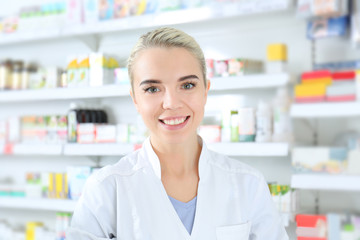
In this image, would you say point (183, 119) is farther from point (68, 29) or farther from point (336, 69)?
point (68, 29)

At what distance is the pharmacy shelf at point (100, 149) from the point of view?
322 centimetres

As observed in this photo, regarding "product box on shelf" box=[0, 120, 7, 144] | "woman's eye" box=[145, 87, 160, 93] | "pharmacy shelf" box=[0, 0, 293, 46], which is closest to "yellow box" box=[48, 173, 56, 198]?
"product box on shelf" box=[0, 120, 7, 144]

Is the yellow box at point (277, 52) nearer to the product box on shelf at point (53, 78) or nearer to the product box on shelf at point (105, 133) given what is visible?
the product box on shelf at point (105, 133)

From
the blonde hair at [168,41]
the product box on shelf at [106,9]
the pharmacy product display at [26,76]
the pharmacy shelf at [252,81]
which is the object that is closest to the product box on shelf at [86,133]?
the pharmacy product display at [26,76]

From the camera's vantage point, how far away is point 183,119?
141 centimetres

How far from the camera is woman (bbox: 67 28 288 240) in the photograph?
4.58 ft

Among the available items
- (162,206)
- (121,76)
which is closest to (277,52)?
(121,76)

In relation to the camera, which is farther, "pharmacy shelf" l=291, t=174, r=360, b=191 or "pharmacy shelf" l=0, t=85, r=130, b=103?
"pharmacy shelf" l=0, t=85, r=130, b=103

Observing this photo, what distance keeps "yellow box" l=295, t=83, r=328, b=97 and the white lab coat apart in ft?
4.00

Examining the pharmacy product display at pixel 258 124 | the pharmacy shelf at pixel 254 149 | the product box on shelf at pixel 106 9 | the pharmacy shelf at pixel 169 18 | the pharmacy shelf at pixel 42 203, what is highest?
the product box on shelf at pixel 106 9

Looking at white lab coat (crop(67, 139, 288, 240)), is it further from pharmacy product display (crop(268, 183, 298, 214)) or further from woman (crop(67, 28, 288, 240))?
pharmacy product display (crop(268, 183, 298, 214))

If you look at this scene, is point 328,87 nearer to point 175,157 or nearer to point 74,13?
point 175,157

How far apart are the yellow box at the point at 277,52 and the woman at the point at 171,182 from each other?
1.35 m

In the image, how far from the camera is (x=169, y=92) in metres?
1.38
